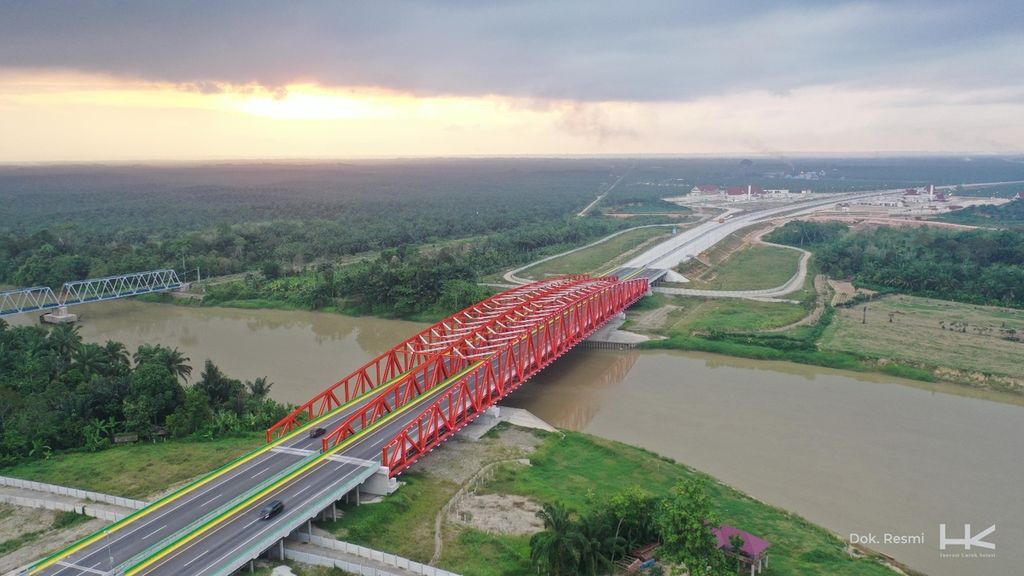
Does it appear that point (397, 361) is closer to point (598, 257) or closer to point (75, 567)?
point (75, 567)

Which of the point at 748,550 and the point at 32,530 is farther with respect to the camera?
the point at 32,530

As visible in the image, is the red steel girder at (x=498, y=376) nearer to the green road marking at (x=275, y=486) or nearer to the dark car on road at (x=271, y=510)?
the green road marking at (x=275, y=486)

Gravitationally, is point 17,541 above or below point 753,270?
below

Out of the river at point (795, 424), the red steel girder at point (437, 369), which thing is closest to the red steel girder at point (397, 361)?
the red steel girder at point (437, 369)

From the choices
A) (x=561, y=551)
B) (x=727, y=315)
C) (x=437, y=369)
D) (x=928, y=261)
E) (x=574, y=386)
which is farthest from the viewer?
(x=928, y=261)

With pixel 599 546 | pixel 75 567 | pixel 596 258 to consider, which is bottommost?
pixel 75 567

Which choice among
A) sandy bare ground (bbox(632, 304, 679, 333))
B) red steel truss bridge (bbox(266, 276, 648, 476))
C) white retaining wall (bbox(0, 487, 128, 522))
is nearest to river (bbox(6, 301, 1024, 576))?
red steel truss bridge (bbox(266, 276, 648, 476))

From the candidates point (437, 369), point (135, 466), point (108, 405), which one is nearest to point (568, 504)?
point (437, 369)

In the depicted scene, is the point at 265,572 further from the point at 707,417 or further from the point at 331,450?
the point at 707,417
